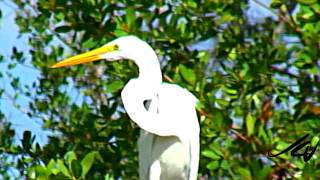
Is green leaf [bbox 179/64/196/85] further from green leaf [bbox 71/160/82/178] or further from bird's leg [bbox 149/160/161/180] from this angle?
bird's leg [bbox 149/160/161/180]

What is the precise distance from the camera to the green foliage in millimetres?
2309

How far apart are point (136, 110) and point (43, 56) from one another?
2.12 metres

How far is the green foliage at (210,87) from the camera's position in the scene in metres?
2.31

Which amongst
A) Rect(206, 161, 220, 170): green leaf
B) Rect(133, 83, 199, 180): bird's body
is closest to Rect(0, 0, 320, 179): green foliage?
Rect(206, 161, 220, 170): green leaf

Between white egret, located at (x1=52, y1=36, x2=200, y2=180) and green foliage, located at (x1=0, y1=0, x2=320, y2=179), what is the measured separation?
0.52 meters

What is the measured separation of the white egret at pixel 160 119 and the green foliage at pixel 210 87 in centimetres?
52

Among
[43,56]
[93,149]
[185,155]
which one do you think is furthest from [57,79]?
[185,155]

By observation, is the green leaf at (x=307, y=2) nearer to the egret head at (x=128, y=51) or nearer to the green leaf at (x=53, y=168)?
the green leaf at (x=53, y=168)

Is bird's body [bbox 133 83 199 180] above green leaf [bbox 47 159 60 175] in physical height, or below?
above

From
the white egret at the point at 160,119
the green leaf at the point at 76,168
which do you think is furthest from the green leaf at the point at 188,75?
the white egret at the point at 160,119

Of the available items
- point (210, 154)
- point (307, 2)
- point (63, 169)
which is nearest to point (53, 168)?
Answer: point (63, 169)

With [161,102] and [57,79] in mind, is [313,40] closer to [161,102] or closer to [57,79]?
[161,102]

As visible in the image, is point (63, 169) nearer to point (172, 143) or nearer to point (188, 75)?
point (188, 75)

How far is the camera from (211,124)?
227cm
